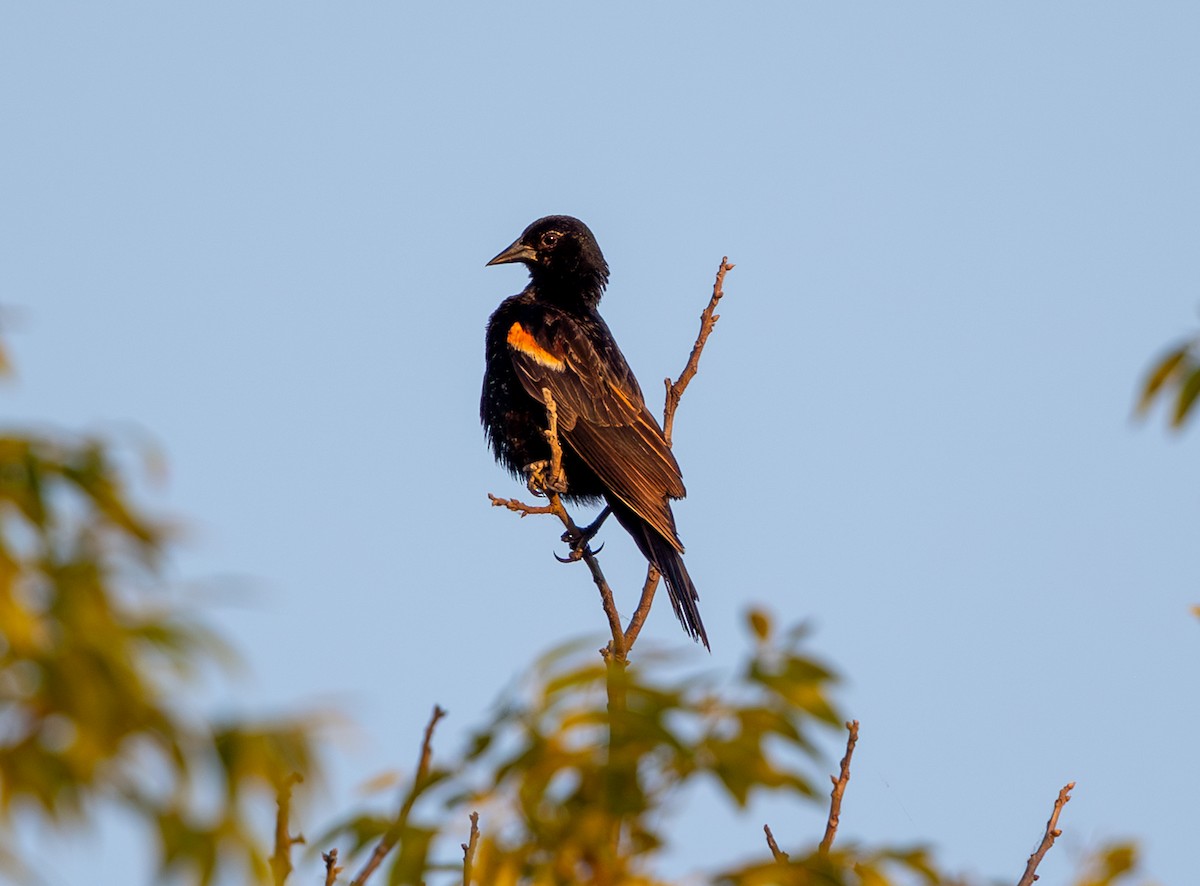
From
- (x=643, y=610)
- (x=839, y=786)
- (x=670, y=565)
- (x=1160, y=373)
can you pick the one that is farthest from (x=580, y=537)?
(x=1160, y=373)

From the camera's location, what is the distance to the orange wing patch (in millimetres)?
6340

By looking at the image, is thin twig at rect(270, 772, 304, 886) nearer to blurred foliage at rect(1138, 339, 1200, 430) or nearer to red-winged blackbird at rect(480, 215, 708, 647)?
A: blurred foliage at rect(1138, 339, 1200, 430)

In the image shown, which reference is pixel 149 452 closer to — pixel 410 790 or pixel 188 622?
pixel 188 622

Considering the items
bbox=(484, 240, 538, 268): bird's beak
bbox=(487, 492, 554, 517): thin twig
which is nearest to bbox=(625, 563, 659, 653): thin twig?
bbox=(487, 492, 554, 517): thin twig

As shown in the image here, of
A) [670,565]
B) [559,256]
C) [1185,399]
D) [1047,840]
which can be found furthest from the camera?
[559,256]

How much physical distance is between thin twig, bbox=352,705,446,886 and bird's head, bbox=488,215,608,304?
5.40 metres

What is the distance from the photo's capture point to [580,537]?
5.62m

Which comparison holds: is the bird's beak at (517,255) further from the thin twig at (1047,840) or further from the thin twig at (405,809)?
the thin twig at (405,809)

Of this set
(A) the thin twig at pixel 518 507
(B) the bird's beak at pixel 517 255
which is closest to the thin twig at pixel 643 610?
(A) the thin twig at pixel 518 507

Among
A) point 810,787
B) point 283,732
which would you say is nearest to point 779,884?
point 810,787

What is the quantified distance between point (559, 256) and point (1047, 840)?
490 centimetres

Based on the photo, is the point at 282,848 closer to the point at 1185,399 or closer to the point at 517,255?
the point at 1185,399

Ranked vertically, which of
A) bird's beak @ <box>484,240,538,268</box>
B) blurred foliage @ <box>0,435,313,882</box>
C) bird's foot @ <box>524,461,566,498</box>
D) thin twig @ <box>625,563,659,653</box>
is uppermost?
bird's beak @ <box>484,240,538,268</box>

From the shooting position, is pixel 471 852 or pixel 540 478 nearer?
pixel 471 852
